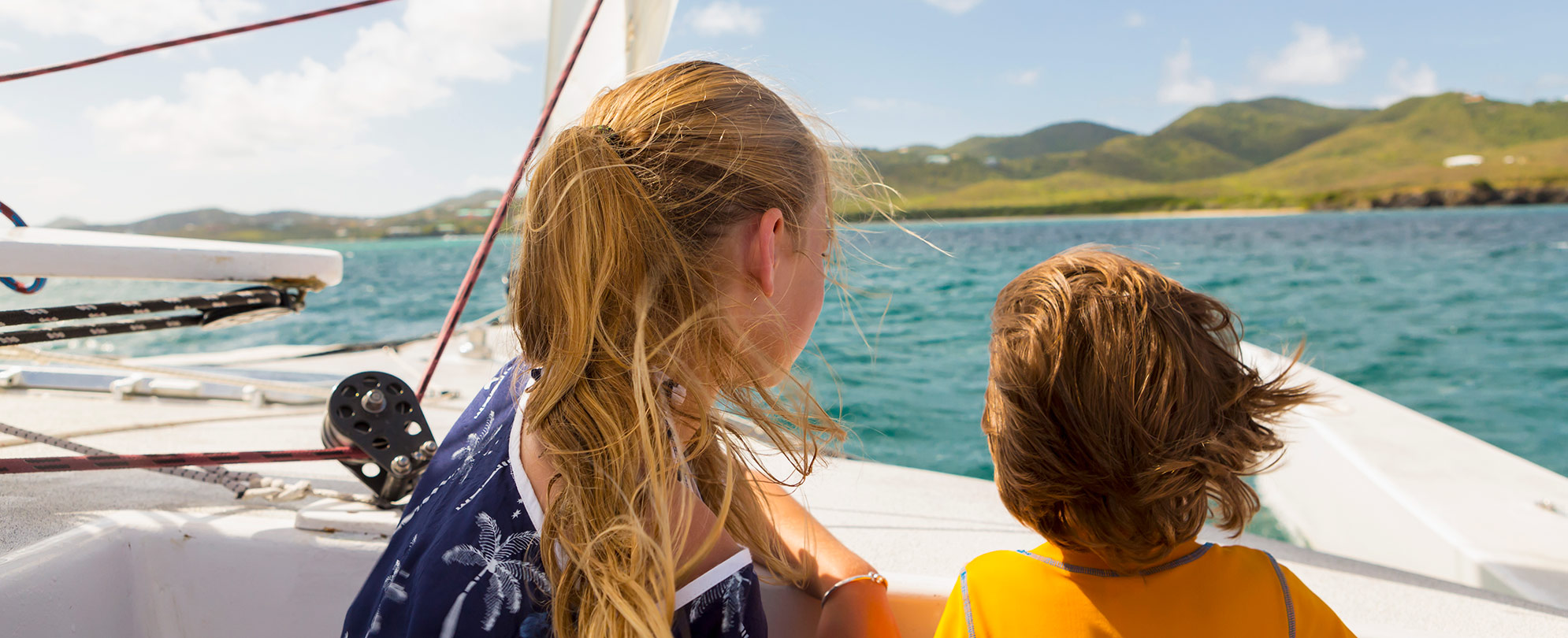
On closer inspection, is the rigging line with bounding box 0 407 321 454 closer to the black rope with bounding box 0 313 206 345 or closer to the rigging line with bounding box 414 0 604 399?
the black rope with bounding box 0 313 206 345

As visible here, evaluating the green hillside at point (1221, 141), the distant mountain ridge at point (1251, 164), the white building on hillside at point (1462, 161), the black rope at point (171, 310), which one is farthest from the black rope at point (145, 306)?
the white building on hillside at point (1462, 161)

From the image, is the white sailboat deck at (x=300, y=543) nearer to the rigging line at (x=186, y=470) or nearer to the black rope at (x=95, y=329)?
the rigging line at (x=186, y=470)

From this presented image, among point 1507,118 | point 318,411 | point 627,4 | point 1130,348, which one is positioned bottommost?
point 318,411

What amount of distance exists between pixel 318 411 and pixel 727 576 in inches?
70.4

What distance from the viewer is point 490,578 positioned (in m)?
Result: 0.51

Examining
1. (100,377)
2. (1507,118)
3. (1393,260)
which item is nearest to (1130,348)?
(100,377)

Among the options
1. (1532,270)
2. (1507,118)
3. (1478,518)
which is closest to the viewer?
(1478,518)

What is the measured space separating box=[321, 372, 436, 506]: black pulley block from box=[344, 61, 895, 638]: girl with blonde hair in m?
0.40

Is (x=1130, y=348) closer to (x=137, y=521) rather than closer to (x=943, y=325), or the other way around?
(x=137, y=521)

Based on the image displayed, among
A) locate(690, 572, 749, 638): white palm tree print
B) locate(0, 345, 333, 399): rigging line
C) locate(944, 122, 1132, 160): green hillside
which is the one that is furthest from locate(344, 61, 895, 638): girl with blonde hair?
locate(944, 122, 1132, 160): green hillside

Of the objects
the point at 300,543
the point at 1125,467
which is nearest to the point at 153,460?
the point at 300,543

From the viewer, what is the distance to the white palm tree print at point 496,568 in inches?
20.0

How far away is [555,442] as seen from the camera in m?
0.54

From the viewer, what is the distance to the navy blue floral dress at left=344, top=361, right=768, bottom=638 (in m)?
0.51
